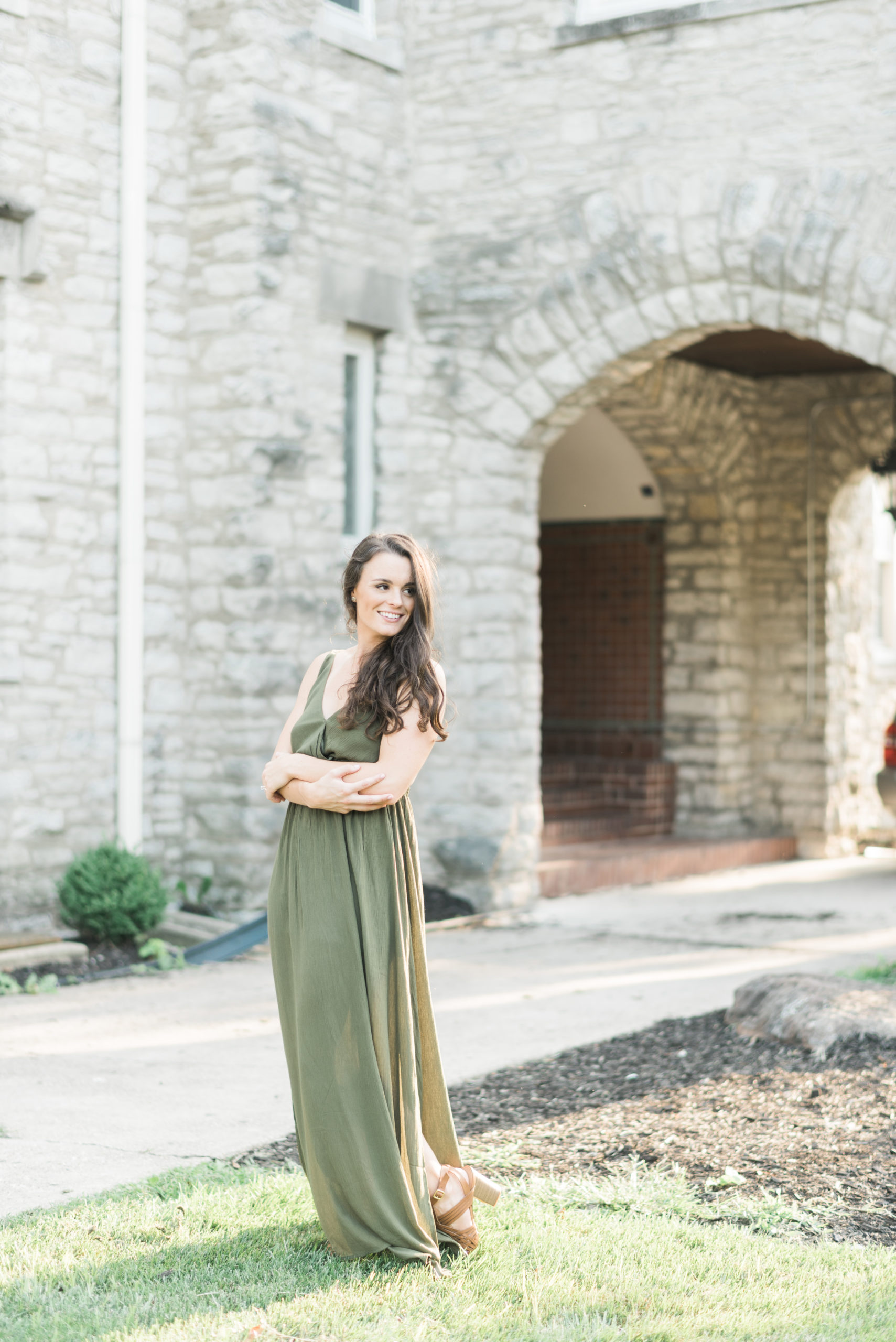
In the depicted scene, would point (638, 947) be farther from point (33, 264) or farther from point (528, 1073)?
point (33, 264)

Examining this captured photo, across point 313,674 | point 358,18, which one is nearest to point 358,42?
point 358,18

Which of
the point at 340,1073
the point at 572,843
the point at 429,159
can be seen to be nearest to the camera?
the point at 340,1073

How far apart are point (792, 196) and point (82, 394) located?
150 inches

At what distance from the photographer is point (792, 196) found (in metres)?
7.92

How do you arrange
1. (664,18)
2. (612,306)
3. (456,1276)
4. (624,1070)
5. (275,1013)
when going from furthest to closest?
1. (612,306)
2. (664,18)
3. (275,1013)
4. (624,1070)
5. (456,1276)

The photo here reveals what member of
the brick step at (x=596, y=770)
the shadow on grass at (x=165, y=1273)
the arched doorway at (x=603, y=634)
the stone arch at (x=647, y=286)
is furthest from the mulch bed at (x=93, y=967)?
the brick step at (x=596, y=770)

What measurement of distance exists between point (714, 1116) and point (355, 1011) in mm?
1777

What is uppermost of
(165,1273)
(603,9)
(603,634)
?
(603,9)

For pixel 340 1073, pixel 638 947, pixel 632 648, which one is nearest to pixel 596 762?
pixel 632 648

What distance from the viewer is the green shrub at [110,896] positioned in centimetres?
750

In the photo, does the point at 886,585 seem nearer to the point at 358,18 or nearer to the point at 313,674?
the point at 358,18

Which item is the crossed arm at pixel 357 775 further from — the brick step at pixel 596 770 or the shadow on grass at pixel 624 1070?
the brick step at pixel 596 770

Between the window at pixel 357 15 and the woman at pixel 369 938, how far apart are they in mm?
6453

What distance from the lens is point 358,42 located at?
8719 mm
